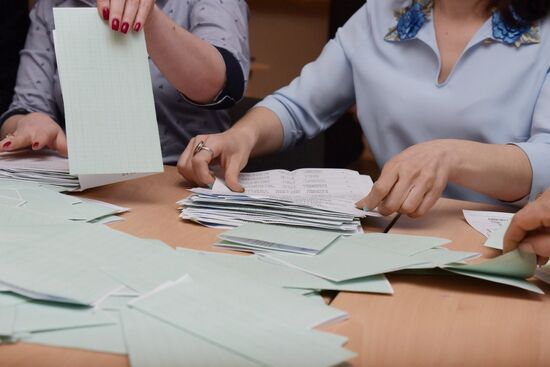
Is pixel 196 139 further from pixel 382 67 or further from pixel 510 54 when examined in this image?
pixel 510 54

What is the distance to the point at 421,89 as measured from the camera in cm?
150

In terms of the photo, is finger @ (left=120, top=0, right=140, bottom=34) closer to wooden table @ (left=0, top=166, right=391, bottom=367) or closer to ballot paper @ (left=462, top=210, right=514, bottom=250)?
wooden table @ (left=0, top=166, right=391, bottom=367)

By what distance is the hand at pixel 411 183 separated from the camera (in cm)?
111

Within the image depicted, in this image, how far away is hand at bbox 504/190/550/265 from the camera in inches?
35.2

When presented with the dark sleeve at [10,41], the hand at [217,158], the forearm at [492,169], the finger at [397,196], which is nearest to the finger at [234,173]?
the hand at [217,158]

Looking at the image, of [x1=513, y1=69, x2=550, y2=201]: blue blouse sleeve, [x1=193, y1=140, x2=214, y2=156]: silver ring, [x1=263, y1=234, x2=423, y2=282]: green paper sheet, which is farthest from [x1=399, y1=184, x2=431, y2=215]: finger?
[x1=193, y1=140, x2=214, y2=156]: silver ring

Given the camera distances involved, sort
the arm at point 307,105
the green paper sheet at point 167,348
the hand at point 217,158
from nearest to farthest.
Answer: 1. the green paper sheet at point 167,348
2. the hand at point 217,158
3. the arm at point 307,105

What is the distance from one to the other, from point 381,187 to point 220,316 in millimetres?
442

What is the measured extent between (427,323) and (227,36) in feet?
3.12

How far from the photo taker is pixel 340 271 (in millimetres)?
880

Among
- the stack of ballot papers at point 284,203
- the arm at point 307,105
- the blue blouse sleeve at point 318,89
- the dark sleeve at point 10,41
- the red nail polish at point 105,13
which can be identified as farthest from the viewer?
the dark sleeve at point 10,41

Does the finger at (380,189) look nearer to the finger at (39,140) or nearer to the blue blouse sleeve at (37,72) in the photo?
the finger at (39,140)

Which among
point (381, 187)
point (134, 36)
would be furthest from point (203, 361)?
point (134, 36)

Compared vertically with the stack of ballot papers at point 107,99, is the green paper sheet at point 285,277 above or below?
below
